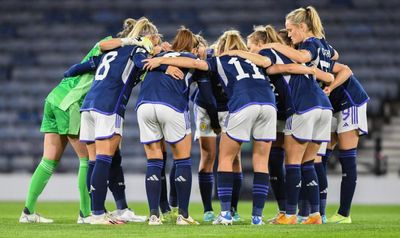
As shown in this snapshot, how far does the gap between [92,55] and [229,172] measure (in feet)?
5.51

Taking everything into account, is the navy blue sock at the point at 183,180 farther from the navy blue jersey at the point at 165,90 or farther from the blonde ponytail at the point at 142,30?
the blonde ponytail at the point at 142,30

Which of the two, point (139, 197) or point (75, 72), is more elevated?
point (75, 72)

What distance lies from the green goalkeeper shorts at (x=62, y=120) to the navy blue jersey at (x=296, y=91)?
1.74 m

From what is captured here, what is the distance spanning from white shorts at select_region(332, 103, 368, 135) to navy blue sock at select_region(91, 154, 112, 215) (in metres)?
2.26

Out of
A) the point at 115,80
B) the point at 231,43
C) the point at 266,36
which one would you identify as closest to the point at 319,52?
the point at 266,36

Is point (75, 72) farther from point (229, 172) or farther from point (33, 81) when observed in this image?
point (33, 81)

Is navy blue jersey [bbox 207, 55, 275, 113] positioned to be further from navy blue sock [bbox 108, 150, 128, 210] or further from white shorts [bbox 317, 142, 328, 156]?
navy blue sock [bbox 108, 150, 128, 210]

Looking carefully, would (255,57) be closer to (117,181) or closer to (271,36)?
(271,36)

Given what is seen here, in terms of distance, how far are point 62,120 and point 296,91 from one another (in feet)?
6.87

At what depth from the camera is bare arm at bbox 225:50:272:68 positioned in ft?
25.7

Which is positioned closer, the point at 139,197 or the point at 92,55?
the point at 92,55

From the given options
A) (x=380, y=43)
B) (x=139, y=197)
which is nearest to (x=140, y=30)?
(x=139, y=197)

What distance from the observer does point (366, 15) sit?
19.2 meters

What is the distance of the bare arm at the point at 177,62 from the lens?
307 inches
